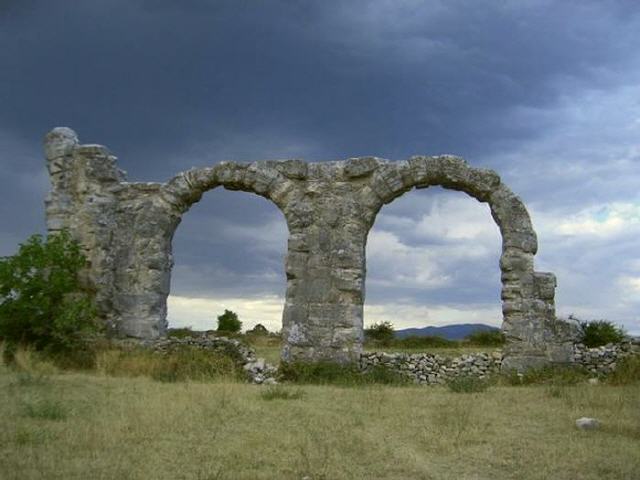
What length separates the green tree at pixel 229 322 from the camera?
27844 millimetres

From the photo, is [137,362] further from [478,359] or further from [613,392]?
[613,392]

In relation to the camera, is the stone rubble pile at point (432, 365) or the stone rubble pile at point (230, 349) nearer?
the stone rubble pile at point (432, 365)

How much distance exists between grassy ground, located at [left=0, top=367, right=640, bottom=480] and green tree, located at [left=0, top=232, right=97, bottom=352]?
2662 mm

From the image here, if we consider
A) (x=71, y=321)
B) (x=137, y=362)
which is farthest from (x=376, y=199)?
(x=71, y=321)

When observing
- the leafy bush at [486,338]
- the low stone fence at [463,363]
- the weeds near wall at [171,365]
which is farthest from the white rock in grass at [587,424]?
the leafy bush at [486,338]

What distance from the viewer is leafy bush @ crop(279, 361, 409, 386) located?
38.9 ft

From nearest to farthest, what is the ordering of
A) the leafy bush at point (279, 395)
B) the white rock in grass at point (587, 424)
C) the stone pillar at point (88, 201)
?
the white rock in grass at point (587, 424) < the leafy bush at point (279, 395) < the stone pillar at point (88, 201)

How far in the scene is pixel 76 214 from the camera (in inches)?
563

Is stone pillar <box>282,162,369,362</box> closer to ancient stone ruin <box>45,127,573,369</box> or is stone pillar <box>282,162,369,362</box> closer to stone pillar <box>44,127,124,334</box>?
ancient stone ruin <box>45,127,573,369</box>

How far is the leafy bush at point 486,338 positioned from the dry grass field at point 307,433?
14382mm

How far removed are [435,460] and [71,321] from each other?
857 centimetres

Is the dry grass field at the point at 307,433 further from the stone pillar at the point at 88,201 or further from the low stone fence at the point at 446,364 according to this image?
the stone pillar at the point at 88,201

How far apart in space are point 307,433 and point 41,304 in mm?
7703

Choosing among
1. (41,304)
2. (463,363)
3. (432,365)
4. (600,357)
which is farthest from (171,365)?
(600,357)
